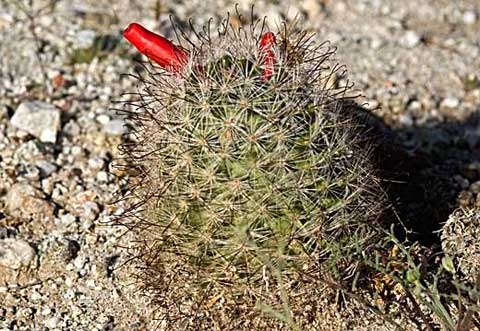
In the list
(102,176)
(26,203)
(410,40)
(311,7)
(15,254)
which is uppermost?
(311,7)

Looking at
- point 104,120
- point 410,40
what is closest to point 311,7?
point 410,40

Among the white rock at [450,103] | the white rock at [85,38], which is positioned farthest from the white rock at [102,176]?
the white rock at [450,103]

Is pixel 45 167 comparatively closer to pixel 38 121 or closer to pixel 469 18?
pixel 38 121

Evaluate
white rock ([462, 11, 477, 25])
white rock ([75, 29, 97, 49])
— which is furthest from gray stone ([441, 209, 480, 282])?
white rock ([462, 11, 477, 25])

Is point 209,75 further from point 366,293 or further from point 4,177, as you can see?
point 4,177

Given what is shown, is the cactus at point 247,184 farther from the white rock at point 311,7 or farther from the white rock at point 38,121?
the white rock at point 311,7

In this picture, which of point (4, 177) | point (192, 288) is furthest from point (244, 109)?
point (4, 177)
